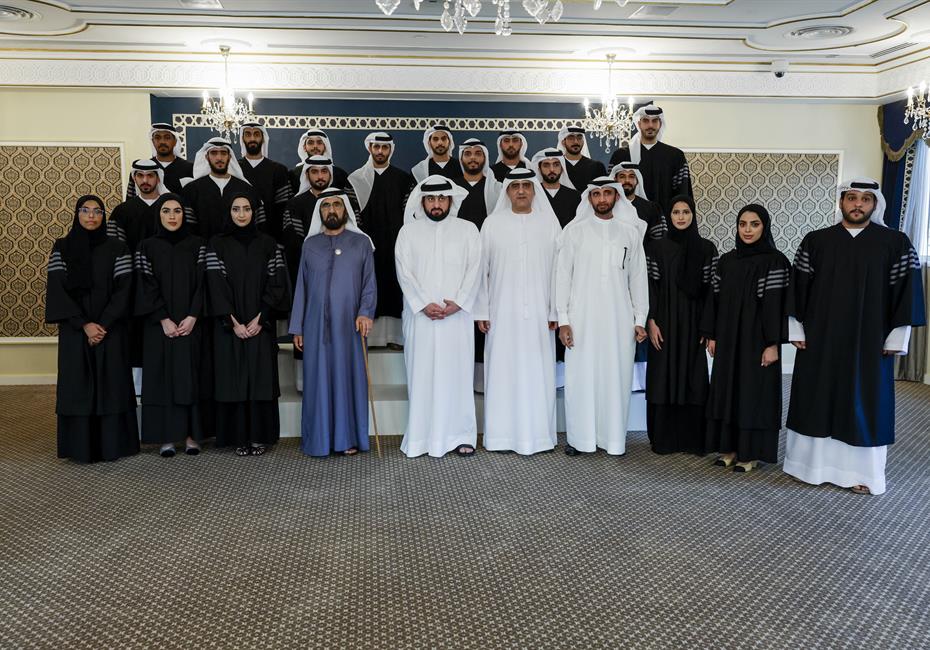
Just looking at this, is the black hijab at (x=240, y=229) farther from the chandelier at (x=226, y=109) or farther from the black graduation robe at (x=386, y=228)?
the chandelier at (x=226, y=109)

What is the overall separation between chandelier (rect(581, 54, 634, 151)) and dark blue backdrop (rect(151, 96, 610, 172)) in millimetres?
314

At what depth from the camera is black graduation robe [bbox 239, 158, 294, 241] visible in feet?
19.9

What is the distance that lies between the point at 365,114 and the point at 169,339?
4045 mm

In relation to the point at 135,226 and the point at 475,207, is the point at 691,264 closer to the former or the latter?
the point at 475,207

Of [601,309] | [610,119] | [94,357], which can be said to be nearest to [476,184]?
[601,309]

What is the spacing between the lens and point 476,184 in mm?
5781

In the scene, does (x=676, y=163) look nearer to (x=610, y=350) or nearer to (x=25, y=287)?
(x=610, y=350)

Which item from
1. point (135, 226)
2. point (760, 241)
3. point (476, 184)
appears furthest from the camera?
point (476, 184)

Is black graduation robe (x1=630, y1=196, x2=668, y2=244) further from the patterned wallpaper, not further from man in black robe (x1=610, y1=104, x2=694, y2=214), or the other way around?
the patterned wallpaper

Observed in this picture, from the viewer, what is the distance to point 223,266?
4.83m

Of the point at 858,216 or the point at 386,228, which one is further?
the point at 386,228

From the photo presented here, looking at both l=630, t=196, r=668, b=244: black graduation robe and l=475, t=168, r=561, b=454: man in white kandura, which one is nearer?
l=475, t=168, r=561, b=454: man in white kandura

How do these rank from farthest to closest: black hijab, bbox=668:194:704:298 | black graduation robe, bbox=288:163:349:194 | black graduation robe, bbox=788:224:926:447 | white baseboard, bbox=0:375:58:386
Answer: white baseboard, bbox=0:375:58:386 < black graduation robe, bbox=288:163:349:194 < black hijab, bbox=668:194:704:298 < black graduation robe, bbox=788:224:926:447

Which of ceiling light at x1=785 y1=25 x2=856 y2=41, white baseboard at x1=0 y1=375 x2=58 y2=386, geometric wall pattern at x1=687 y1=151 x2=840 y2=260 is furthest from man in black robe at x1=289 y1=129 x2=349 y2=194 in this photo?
ceiling light at x1=785 y1=25 x2=856 y2=41
